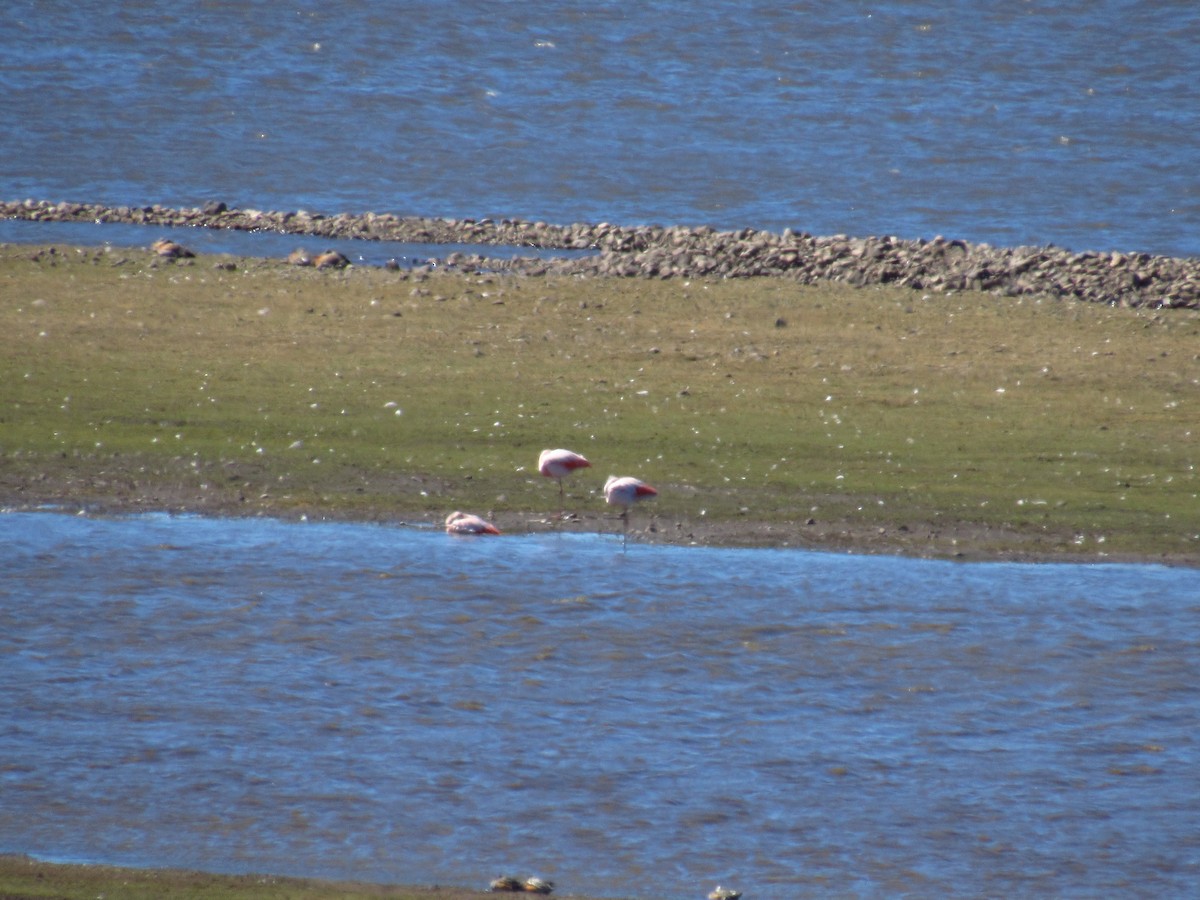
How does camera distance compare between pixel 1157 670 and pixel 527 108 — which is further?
pixel 527 108

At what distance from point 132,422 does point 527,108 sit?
30.7 meters

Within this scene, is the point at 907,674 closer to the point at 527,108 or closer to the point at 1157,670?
the point at 1157,670

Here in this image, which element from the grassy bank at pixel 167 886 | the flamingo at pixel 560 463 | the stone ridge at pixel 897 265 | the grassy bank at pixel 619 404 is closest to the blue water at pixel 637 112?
the stone ridge at pixel 897 265

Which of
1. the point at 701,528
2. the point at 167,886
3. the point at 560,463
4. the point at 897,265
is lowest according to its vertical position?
the point at 897,265

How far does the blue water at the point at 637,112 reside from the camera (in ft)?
112

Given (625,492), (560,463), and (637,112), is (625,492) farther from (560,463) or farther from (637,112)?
(637,112)

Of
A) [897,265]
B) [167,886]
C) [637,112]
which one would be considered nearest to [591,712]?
[167,886]

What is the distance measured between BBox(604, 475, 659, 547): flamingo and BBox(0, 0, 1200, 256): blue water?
1905cm

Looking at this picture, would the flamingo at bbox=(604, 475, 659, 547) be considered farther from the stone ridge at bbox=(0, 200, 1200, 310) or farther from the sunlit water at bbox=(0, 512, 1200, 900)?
the stone ridge at bbox=(0, 200, 1200, 310)

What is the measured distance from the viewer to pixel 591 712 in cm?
873

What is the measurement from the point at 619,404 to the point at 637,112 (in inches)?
1158

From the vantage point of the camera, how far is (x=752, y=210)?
3334 centimetres

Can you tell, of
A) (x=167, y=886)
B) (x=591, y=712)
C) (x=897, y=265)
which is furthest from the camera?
(x=897, y=265)

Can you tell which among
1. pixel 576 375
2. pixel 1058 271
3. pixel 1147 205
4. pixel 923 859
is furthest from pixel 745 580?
pixel 1147 205
